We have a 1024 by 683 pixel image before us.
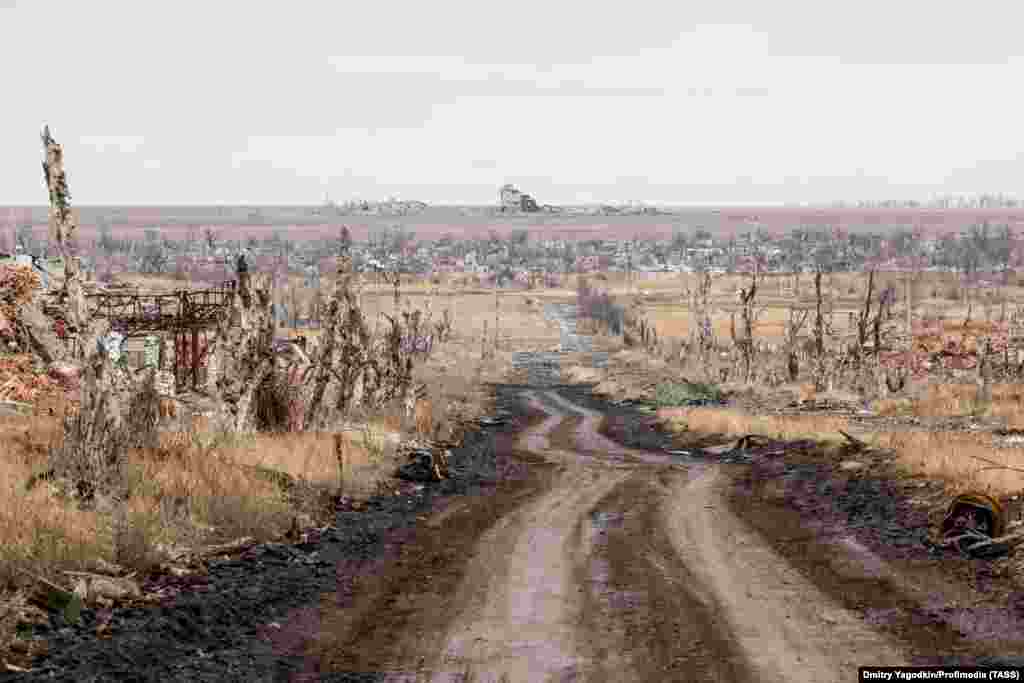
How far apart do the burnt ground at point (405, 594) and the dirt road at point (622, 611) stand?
0.42 feet

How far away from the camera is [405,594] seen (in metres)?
10.5

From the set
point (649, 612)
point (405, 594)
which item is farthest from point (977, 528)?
point (405, 594)

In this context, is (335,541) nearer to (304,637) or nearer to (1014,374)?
(304,637)

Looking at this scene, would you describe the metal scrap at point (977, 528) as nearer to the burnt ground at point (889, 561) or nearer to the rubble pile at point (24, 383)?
the burnt ground at point (889, 561)

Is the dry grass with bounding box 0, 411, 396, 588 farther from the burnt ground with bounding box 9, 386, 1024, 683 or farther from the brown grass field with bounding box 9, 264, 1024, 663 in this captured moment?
the burnt ground with bounding box 9, 386, 1024, 683

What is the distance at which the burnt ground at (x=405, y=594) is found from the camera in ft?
25.7

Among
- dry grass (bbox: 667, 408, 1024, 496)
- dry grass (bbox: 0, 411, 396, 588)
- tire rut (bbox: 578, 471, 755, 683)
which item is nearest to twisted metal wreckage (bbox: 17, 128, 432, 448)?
dry grass (bbox: 0, 411, 396, 588)

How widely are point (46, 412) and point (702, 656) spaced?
1376 centimetres

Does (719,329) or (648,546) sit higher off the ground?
(648,546)

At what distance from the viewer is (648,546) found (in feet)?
42.6

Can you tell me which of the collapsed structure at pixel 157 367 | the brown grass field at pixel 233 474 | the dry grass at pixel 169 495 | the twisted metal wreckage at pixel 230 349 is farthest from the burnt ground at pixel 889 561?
the twisted metal wreckage at pixel 230 349

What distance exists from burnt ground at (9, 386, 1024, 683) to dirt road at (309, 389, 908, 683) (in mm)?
127

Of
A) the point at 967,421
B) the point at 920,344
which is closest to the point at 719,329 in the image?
the point at 920,344

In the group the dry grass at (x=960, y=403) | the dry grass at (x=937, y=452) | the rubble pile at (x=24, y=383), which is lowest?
the dry grass at (x=960, y=403)
